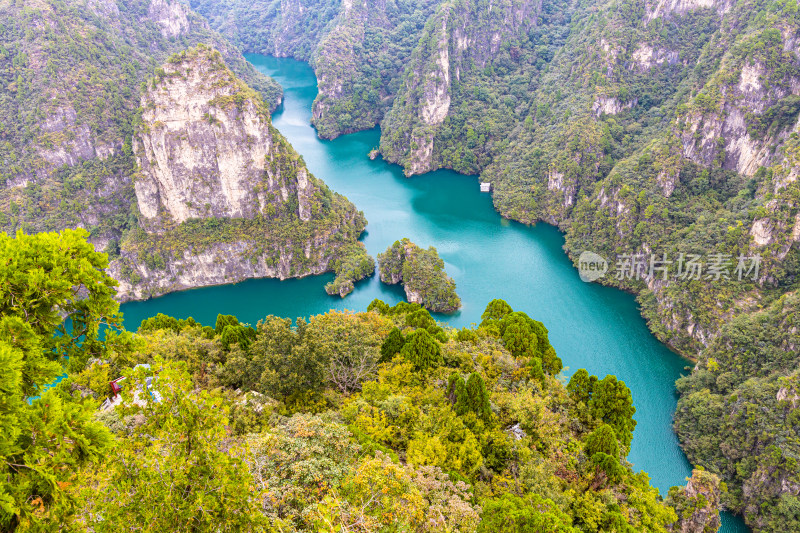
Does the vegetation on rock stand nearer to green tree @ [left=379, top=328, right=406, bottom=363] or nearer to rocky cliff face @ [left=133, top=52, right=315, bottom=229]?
rocky cliff face @ [left=133, top=52, right=315, bottom=229]

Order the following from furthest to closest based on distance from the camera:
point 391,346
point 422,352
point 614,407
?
point 391,346 → point 422,352 → point 614,407

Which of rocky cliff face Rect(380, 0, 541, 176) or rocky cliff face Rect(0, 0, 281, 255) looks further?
rocky cliff face Rect(380, 0, 541, 176)

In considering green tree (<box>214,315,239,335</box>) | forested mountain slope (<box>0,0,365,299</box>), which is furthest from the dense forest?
forested mountain slope (<box>0,0,365,299</box>)

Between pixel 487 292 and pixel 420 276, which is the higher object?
pixel 420 276

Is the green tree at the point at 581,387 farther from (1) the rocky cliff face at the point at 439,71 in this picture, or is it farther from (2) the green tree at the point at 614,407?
(1) the rocky cliff face at the point at 439,71

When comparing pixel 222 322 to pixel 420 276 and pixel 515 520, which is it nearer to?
pixel 515 520

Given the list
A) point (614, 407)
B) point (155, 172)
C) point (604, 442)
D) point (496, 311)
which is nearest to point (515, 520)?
point (604, 442)

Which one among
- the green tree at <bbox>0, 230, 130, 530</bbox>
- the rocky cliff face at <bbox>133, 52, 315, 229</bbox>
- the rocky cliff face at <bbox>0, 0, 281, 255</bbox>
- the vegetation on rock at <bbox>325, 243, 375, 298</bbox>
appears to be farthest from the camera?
the rocky cliff face at <bbox>0, 0, 281, 255</bbox>
